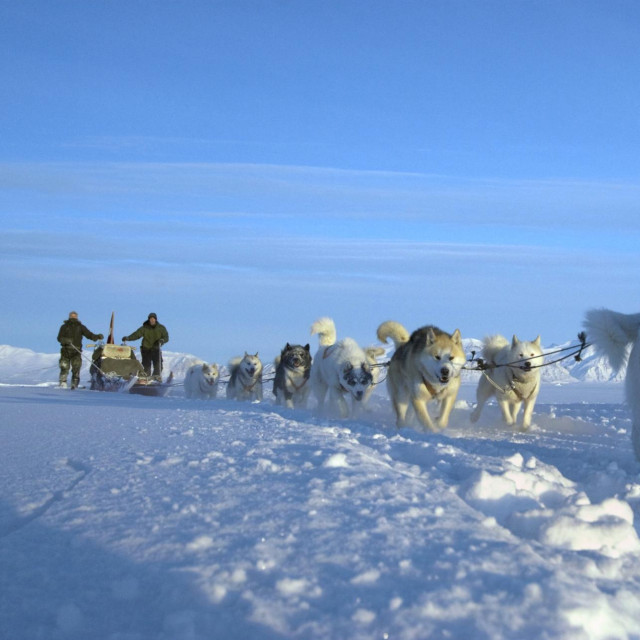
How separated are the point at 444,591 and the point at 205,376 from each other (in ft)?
39.2

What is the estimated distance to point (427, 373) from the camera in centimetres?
720

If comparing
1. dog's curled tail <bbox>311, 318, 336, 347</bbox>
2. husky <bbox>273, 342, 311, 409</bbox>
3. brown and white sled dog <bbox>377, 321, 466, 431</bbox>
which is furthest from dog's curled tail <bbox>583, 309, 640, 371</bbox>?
husky <bbox>273, 342, 311, 409</bbox>

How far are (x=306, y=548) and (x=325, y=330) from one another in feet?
27.3

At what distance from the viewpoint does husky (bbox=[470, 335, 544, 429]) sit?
852 cm

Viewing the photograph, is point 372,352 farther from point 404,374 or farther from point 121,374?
point 121,374

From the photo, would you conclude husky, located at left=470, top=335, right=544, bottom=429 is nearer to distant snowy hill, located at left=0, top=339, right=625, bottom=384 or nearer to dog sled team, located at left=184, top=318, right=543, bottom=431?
dog sled team, located at left=184, top=318, right=543, bottom=431

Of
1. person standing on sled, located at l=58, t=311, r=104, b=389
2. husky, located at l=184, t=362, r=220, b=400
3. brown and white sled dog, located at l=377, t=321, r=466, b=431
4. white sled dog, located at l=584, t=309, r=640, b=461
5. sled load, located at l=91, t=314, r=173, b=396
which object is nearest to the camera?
white sled dog, located at l=584, t=309, r=640, b=461

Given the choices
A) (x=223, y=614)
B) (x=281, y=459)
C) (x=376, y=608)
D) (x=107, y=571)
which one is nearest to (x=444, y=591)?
(x=376, y=608)

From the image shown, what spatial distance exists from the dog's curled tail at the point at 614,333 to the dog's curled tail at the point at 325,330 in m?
5.21

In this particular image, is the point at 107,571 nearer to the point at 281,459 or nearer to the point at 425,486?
the point at 425,486

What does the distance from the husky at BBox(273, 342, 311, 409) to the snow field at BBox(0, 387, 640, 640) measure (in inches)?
258

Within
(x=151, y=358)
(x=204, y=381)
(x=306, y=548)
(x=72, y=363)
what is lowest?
(x=306, y=548)

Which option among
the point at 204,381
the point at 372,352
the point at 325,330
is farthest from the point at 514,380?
the point at 204,381

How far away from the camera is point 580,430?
8.59 m
